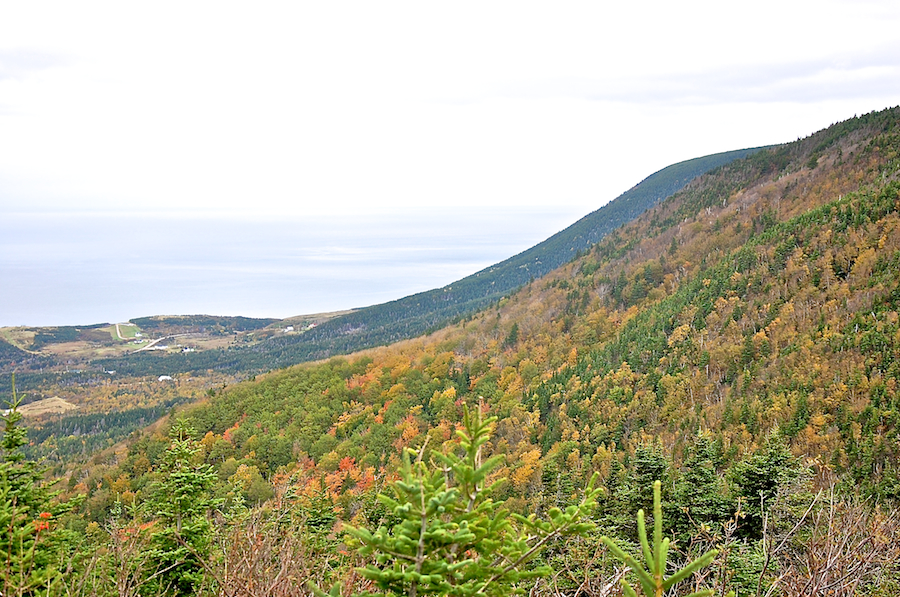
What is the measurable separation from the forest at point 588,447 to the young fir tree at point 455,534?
0.03 metres

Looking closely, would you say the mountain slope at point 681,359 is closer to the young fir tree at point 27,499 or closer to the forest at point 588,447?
the forest at point 588,447

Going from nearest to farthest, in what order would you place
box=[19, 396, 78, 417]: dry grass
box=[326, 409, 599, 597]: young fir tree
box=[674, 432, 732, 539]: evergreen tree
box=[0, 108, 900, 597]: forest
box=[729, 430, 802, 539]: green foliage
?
box=[326, 409, 599, 597]: young fir tree → box=[0, 108, 900, 597]: forest → box=[729, 430, 802, 539]: green foliage → box=[674, 432, 732, 539]: evergreen tree → box=[19, 396, 78, 417]: dry grass

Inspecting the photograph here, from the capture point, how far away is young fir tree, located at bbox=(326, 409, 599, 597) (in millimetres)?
4469

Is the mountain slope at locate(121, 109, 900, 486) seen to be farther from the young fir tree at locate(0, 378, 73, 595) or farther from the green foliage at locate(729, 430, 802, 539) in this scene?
the young fir tree at locate(0, 378, 73, 595)

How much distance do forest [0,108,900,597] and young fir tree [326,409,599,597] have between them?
30 mm

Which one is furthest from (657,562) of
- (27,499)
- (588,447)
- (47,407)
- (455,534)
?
(47,407)

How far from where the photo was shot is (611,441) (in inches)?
2458

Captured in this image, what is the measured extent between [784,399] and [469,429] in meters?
57.4

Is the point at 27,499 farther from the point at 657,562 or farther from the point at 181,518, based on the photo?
the point at 657,562

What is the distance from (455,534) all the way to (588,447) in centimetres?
6308

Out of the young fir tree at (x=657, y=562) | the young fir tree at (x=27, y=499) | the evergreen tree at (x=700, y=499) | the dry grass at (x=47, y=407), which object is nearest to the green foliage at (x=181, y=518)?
the young fir tree at (x=27, y=499)

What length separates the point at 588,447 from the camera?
63.6 meters

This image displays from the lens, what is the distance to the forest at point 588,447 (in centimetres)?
567

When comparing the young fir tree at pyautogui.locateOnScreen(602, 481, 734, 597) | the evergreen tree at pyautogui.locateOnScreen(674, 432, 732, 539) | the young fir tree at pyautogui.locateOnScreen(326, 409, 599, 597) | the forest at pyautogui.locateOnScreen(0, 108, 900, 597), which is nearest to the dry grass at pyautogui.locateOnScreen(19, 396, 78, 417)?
the forest at pyautogui.locateOnScreen(0, 108, 900, 597)
